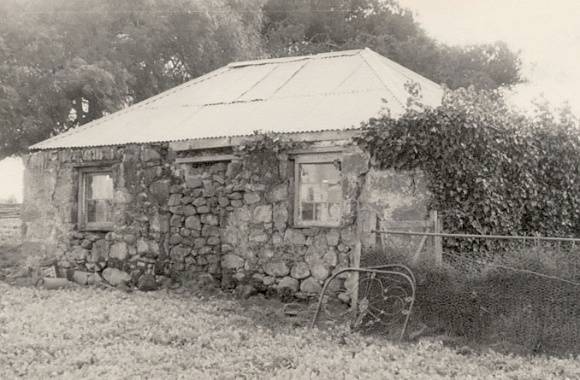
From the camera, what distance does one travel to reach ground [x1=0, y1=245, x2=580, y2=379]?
7000 millimetres

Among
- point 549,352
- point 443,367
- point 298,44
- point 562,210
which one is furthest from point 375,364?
point 298,44

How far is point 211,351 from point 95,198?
7027 millimetres

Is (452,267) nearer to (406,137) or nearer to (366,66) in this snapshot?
(406,137)

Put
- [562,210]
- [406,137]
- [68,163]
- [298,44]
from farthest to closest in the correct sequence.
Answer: [298,44] < [68,163] < [562,210] < [406,137]

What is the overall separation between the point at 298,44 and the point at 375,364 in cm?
2007

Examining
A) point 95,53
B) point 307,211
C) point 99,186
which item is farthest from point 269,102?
point 95,53

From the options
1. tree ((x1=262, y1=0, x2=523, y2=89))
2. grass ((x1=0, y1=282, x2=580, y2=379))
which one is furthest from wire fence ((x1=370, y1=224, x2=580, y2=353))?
tree ((x1=262, y1=0, x2=523, y2=89))

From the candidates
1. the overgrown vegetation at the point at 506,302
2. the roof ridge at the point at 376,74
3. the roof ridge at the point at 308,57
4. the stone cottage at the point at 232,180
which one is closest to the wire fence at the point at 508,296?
the overgrown vegetation at the point at 506,302

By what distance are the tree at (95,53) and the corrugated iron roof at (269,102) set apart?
5.17m

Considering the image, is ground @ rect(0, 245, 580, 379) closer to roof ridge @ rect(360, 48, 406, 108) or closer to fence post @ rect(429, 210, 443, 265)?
fence post @ rect(429, 210, 443, 265)

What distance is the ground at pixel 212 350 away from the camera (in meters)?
7.00

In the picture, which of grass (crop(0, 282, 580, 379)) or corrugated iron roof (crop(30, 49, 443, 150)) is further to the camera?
corrugated iron roof (crop(30, 49, 443, 150))

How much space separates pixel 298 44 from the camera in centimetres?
2603

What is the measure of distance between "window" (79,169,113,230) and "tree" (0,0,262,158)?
623 centimetres
